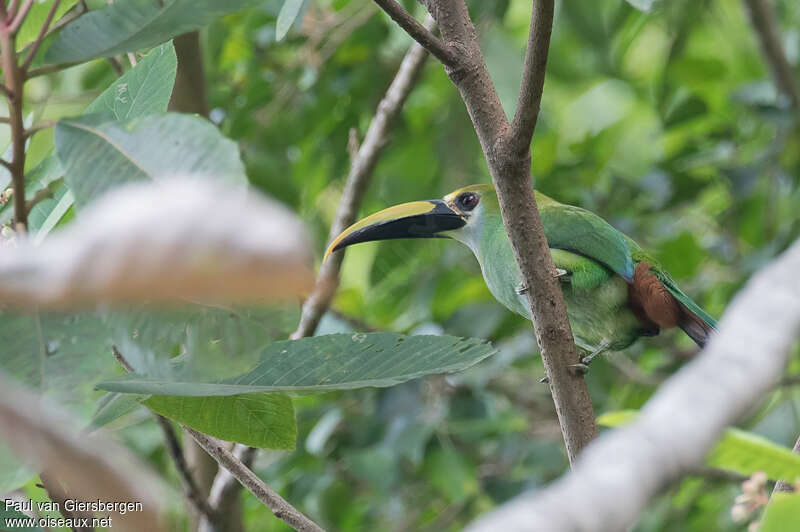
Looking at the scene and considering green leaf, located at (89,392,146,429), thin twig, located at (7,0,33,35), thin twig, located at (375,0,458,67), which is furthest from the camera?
thin twig, located at (375,0,458,67)

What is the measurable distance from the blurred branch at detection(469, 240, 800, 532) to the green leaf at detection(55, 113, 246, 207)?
579mm

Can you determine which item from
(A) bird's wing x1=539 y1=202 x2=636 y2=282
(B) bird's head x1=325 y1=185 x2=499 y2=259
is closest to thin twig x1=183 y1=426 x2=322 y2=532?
(B) bird's head x1=325 y1=185 x2=499 y2=259

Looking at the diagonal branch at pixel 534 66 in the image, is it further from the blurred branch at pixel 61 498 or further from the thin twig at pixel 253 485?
the blurred branch at pixel 61 498

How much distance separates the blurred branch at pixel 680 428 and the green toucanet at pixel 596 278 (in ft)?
6.43

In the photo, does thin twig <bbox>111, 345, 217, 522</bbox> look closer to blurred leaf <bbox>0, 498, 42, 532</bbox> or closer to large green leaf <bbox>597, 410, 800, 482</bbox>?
blurred leaf <bbox>0, 498, 42, 532</bbox>

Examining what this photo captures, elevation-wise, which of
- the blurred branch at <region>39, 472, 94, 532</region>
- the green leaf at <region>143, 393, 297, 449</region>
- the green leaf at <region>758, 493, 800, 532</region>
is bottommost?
the blurred branch at <region>39, 472, 94, 532</region>

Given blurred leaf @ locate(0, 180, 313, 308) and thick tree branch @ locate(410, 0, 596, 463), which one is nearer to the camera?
blurred leaf @ locate(0, 180, 313, 308)

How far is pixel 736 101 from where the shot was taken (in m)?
3.98

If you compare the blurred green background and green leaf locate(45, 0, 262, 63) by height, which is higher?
green leaf locate(45, 0, 262, 63)

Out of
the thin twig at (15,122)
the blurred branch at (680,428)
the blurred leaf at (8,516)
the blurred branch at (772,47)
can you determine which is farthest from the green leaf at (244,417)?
the blurred branch at (772,47)

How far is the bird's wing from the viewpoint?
8.91ft

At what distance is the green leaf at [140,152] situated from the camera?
3.50ft

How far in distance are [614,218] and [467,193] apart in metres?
0.98

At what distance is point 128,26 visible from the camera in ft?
4.32
